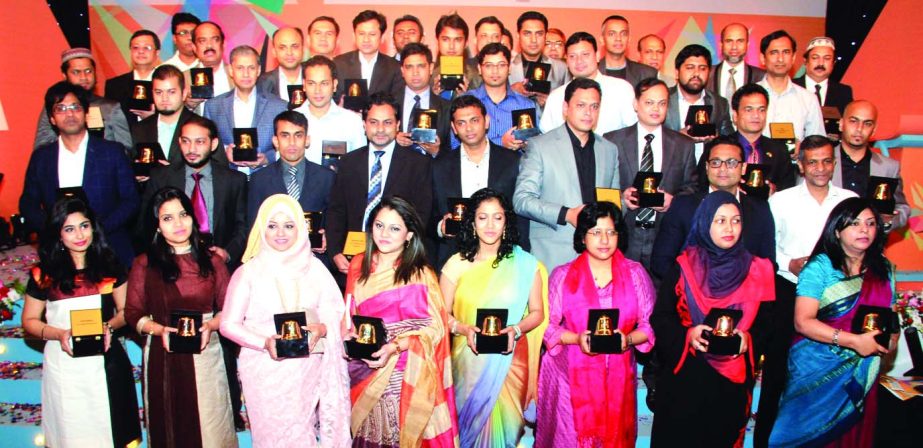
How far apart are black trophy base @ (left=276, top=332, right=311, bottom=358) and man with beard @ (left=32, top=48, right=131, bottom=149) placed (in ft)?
7.99

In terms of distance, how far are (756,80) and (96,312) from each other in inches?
201

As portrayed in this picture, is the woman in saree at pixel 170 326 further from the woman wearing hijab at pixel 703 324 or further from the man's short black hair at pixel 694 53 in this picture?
the man's short black hair at pixel 694 53

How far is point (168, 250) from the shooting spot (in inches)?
143

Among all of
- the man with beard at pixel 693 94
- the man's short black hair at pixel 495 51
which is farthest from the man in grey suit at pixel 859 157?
the man's short black hair at pixel 495 51

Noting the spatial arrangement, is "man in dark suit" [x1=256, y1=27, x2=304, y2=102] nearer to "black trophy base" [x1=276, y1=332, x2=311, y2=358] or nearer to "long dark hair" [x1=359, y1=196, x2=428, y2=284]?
"long dark hair" [x1=359, y1=196, x2=428, y2=284]

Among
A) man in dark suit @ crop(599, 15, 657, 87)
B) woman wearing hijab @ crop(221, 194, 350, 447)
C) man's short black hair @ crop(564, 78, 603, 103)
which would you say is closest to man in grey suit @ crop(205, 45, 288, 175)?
woman wearing hijab @ crop(221, 194, 350, 447)

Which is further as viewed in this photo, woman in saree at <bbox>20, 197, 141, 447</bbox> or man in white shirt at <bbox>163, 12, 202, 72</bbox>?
man in white shirt at <bbox>163, 12, 202, 72</bbox>

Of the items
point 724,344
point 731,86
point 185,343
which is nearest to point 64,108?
point 185,343

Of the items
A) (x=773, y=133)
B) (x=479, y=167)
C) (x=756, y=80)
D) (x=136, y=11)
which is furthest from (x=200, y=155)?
(x=136, y=11)

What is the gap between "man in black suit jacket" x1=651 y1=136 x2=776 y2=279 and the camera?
4.01 m

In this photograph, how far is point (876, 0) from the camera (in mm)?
7977

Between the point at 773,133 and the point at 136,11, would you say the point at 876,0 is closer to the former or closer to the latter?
the point at 773,133

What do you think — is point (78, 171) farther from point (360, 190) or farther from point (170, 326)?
point (360, 190)

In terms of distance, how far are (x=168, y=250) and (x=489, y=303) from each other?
1.63 meters
